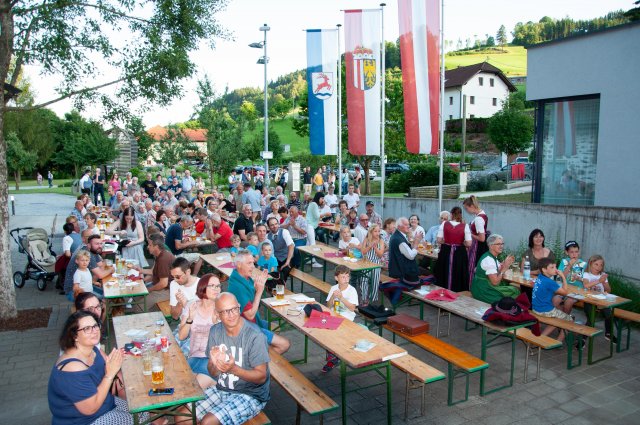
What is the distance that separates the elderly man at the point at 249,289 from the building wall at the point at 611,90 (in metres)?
9.21

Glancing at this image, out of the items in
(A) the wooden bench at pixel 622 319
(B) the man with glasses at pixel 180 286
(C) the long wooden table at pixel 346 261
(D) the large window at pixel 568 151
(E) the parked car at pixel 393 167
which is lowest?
(A) the wooden bench at pixel 622 319

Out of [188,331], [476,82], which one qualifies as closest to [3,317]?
[188,331]

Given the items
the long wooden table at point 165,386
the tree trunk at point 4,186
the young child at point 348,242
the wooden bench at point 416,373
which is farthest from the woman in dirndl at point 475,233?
the tree trunk at point 4,186

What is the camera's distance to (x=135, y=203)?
13711 mm

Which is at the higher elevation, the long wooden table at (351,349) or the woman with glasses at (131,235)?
the woman with glasses at (131,235)

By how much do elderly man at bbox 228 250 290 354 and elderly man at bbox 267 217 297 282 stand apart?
3297 millimetres

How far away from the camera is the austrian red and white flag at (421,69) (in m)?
11.5

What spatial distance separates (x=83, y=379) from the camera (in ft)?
11.9

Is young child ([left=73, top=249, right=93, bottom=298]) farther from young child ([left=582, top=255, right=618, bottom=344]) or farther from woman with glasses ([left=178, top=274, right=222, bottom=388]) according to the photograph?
young child ([left=582, top=255, right=618, bottom=344])

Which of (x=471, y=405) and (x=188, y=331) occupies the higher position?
(x=188, y=331)

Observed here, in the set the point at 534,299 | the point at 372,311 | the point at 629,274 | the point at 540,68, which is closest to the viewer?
the point at 372,311

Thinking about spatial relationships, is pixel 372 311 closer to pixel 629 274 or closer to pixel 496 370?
pixel 496 370

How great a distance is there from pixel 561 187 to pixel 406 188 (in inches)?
545

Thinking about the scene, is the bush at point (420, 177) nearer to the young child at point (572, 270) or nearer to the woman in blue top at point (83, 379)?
the young child at point (572, 270)
